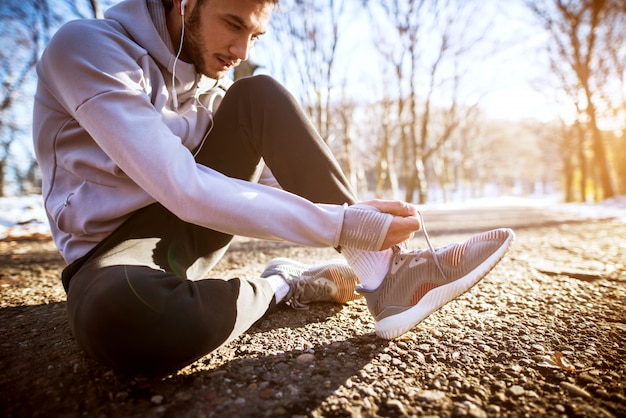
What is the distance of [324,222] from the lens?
100 centimetres

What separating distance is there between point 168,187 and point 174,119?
51 centimetres

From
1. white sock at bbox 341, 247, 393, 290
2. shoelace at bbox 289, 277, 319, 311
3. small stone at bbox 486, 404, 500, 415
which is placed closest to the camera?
small stone at bbox 486, 404, 500, 415

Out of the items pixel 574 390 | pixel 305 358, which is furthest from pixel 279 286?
pixel 574 390

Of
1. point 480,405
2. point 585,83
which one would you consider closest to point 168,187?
point 480,405

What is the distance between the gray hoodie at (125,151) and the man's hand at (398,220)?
0.15 metres

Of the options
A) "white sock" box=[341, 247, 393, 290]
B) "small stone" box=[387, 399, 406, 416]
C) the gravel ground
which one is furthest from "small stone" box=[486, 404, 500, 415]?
"white sock" box=[341, 247, 393, 290]

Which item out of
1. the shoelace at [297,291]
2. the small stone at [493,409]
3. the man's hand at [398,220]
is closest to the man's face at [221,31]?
the man's hand at [398,220]

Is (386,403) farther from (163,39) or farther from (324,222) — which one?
(163,39)

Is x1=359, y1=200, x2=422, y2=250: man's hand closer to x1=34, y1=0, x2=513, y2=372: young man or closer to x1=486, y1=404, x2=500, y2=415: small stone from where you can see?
x1=34, y1=0, x2=513, y2=372: young man

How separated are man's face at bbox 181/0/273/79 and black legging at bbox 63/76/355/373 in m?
0.13

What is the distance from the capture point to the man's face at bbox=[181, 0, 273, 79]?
1.31 metres

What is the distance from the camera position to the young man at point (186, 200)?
921 millimetres

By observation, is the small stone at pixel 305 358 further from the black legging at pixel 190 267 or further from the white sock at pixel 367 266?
the white sock at pixel 367 266

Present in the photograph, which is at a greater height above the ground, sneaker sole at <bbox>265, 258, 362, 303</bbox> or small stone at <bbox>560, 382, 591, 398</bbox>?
sneaker sole at <bbox>265, 258, 362, 303</bbox>
